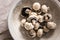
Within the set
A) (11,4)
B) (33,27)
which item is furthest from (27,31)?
(11,4)

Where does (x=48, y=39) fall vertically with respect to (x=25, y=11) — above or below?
below

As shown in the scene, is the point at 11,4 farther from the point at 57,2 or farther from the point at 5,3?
the point at 57,2

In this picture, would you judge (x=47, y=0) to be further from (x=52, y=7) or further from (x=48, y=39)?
(x=48, y=39)

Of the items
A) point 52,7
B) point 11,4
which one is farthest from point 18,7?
point 52,7
